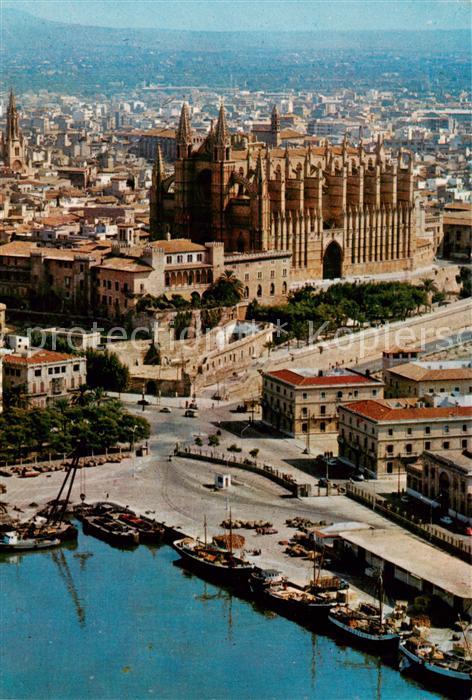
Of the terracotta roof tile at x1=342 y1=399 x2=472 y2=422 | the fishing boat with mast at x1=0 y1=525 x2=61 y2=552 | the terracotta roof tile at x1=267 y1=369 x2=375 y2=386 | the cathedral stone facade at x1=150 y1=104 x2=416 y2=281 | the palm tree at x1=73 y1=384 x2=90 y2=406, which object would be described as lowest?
the fishing boat with mast at x1=0 y1=525 x2=61 y2=552

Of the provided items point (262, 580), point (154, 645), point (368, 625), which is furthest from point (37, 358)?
point (368, 625)

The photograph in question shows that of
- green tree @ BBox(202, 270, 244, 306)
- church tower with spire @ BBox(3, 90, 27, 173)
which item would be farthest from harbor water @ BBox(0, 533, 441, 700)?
church tower with spire @ BBox(3, 90, 27, 173)

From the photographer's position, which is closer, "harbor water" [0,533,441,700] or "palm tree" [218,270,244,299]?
"harbor water" [0,533,441,700]

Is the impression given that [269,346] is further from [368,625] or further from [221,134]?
[368,625]

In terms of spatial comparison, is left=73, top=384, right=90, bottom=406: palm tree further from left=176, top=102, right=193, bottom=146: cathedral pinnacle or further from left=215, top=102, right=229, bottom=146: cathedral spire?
left=176, top=102, right=193, bottom=146: cathedral pinnacle

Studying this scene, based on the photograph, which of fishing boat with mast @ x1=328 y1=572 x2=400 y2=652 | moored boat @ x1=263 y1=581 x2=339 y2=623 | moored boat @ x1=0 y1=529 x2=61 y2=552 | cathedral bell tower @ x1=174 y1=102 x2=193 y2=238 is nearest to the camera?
fishing boat with mast @ x1=328 y1=572 x2=400 y2=652

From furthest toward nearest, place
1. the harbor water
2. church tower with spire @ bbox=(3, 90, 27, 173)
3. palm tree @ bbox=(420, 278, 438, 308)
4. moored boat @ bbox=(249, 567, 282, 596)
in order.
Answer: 1. church tower with spire @ bbox=(3, 90, 27, 173)
2. palm tree @ bbox=(420, 278, 438, 308)
3. moored boat @ bbox=(249, 567, 282, 596)
4. the harbor water

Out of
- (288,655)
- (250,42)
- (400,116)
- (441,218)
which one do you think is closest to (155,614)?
(288,655)
